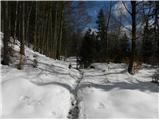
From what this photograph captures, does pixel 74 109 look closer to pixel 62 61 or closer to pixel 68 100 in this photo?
pixel 68 100

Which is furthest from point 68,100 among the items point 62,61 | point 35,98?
point 62,61

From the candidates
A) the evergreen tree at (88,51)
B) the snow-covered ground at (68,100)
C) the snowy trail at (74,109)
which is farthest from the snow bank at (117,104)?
the evergreen tree at (88,51)

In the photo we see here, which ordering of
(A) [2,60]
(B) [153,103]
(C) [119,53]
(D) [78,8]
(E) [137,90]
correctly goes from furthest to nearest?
(C) [119,53] → (D) [78,8] → (A) [2,60] → (E) [137,90] → (B) [153,103]

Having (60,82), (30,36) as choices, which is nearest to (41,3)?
(30,36)

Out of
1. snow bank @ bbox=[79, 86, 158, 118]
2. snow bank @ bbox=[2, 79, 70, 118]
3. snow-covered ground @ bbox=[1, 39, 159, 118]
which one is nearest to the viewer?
snow bank @ bbox=[2, 79, 70, 118]

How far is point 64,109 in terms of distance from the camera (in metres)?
9.28

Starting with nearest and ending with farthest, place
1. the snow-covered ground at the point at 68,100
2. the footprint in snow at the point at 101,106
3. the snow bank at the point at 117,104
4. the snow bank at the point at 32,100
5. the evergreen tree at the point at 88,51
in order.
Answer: the snow bank at the point at 32,100, the snow-covered ground at the point at 68,100, the snow bank at the point at 117,104, the footprint in snow at the point at 101,106, the evergreen tree at the point at 88,51

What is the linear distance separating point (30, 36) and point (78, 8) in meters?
7.01

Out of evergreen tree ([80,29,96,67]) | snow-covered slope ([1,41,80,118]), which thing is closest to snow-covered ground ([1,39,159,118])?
snow-covered slope ([1,41,80,118])

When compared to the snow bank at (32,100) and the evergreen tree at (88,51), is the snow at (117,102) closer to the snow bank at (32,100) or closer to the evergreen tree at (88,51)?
the snow bank at (32,100)

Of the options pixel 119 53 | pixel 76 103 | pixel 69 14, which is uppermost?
pixel 69 14

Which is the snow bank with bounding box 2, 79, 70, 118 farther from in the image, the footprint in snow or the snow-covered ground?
the footprint in snow

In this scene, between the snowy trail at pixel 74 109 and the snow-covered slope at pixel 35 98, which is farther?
the snowy trail at pixel 74 109

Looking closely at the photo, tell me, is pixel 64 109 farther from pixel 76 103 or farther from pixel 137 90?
pixel 137 90
